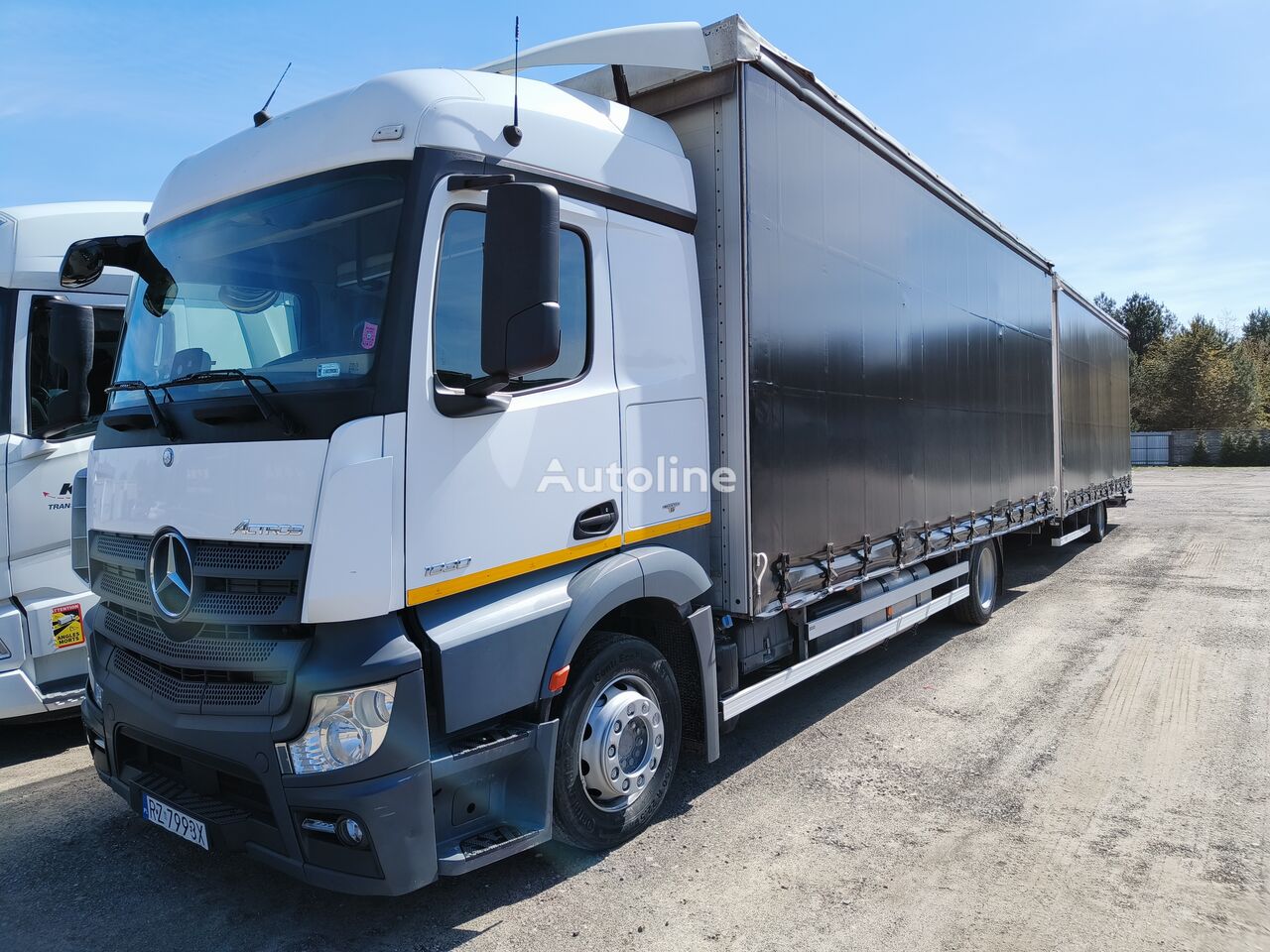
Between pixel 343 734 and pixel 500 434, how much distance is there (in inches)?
45.2

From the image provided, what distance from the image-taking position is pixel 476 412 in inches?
115

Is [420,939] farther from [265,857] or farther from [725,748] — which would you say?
[725,748]

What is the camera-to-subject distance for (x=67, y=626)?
15.9 ft

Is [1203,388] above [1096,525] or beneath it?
above

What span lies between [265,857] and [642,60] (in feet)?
12.4

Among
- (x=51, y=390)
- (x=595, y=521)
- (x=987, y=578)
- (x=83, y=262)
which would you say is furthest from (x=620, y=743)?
(x=987, y=578)

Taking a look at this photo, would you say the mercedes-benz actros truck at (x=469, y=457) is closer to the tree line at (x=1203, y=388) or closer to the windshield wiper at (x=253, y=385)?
the windshield wiper at (x=253, y=385)

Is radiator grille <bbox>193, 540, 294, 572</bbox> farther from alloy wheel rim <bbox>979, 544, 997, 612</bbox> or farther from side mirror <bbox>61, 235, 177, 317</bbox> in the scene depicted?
alloy wheel rim <bbox>979, 544, 997, 612</bbox>

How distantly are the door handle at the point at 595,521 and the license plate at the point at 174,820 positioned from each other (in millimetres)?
1675

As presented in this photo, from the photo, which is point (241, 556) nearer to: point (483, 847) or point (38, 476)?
point (483, 847)

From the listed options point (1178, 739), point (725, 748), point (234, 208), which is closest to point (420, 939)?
point (725, 748)

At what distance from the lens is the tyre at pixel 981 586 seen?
7.72m

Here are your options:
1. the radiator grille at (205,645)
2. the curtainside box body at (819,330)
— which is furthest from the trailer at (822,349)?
the radiator grille at (205,645)

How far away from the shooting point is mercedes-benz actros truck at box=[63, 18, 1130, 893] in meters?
2.67
